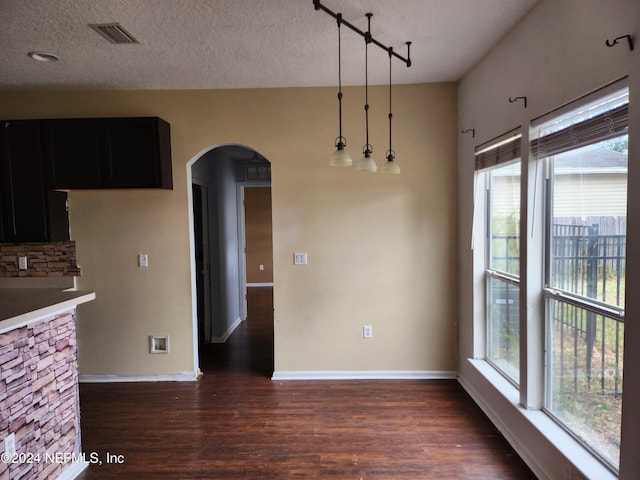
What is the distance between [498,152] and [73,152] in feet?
11.7

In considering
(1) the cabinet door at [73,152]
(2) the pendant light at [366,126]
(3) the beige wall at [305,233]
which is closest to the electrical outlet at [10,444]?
(3) the beige wall at [305,233]

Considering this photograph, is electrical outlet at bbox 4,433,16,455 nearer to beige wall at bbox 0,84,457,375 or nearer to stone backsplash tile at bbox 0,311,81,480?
stone backsplash tile at bbox 0,311,81,480

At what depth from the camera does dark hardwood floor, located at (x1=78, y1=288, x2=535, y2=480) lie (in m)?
2.29

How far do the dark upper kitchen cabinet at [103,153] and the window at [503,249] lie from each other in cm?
283

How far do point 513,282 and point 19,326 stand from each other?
9.92 ft

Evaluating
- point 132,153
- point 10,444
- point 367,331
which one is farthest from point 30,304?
point 367,331

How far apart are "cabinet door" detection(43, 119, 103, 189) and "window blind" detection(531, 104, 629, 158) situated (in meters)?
3.46

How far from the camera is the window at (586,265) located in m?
1.72

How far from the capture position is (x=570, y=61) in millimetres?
1865

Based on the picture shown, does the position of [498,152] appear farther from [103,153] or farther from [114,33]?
[103,153]

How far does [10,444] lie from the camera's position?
1.82 metres

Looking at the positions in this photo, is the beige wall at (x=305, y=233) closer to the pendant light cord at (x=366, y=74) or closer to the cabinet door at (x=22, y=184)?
the pendant light cord at (x=366, y=74)

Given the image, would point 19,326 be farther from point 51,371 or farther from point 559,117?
point 559,117

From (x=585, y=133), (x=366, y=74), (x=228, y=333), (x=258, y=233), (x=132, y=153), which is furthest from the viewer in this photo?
(x=258, y=233)
